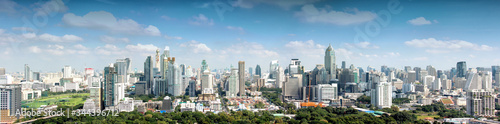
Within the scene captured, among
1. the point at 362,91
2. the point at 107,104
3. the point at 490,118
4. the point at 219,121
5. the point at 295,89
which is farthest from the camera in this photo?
the point at 362,91

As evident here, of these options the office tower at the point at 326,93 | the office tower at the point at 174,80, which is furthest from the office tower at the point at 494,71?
the office tower at the point at 174,80

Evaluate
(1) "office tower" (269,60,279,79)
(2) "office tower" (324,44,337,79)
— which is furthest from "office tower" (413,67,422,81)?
(1) "office tower" (269,60,279,79)

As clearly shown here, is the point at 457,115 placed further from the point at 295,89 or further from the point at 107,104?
the point at 107,104

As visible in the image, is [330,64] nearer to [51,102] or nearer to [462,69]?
[462,69]

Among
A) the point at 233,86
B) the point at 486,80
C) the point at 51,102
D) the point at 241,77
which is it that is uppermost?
the point at 241,77

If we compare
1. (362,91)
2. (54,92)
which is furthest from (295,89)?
(54,92)

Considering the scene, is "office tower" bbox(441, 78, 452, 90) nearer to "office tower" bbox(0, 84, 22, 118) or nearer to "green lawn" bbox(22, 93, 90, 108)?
"green lawn" bbox(22, 93, 90, 108)

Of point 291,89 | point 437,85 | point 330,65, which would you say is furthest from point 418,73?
point 291,89
